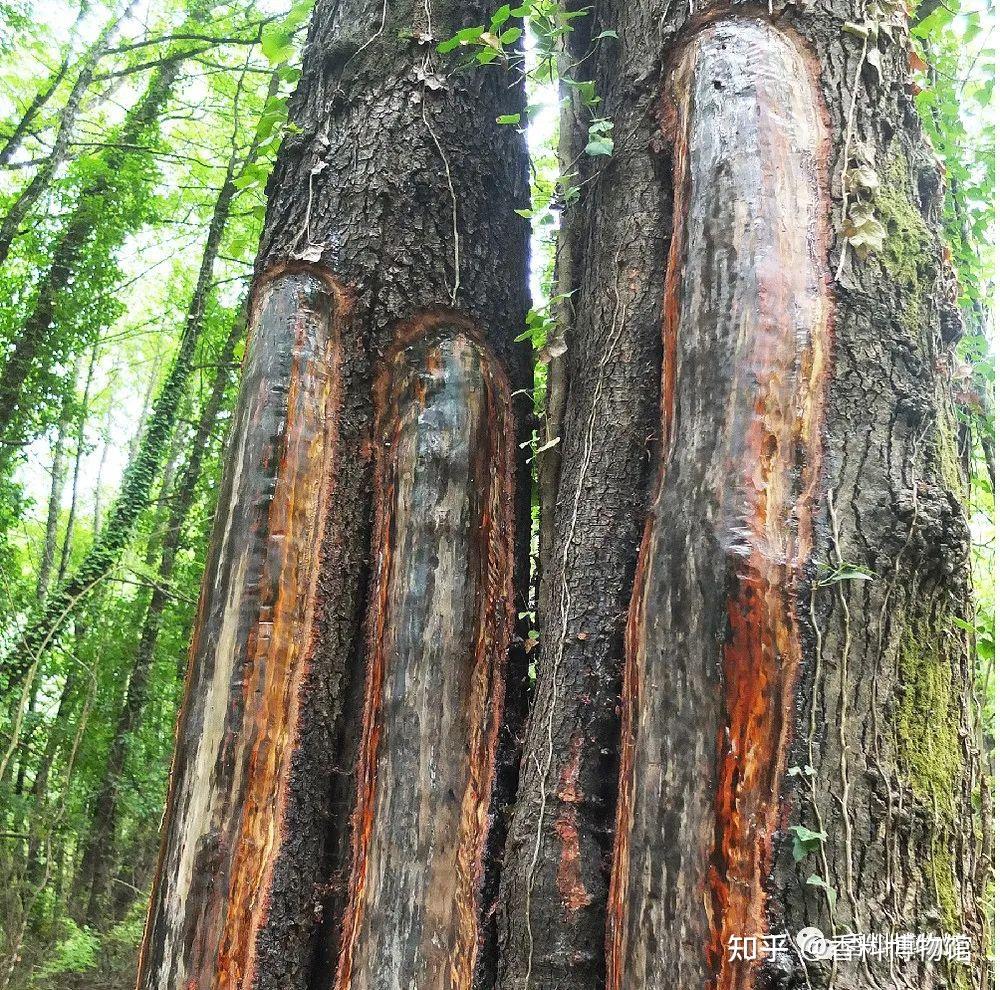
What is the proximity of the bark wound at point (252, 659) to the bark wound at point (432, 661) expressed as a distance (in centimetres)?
20

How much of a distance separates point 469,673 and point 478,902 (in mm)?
560

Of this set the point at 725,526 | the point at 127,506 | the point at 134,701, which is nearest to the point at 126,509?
the point at 127,506

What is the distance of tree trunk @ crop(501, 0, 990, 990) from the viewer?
5.25 ft

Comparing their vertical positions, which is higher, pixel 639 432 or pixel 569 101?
pixel 569 101

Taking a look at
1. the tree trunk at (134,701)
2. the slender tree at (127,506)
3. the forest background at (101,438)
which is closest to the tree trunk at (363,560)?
the forest background at (101,438)

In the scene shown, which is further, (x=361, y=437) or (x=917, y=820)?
(x=361, y=437)

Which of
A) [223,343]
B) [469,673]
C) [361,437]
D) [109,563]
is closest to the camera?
[469,673]

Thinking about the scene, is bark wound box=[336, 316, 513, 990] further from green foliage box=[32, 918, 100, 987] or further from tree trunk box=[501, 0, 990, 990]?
green foliage box=[32, 918, 100, 987]

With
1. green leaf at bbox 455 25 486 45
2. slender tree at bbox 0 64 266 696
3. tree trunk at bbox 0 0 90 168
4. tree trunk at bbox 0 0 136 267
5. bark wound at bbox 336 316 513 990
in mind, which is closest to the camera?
bark wound at bbox 336 316 513 990

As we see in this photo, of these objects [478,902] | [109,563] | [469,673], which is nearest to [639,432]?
[469,673]

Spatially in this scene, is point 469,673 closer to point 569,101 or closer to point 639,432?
point 639,432

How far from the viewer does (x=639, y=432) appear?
2.17 m

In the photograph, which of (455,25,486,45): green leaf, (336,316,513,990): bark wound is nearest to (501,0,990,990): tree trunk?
(336,316,513,990): bark wound

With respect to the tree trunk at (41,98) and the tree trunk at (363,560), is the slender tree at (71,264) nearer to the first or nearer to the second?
the tree trunk at (41,98)
